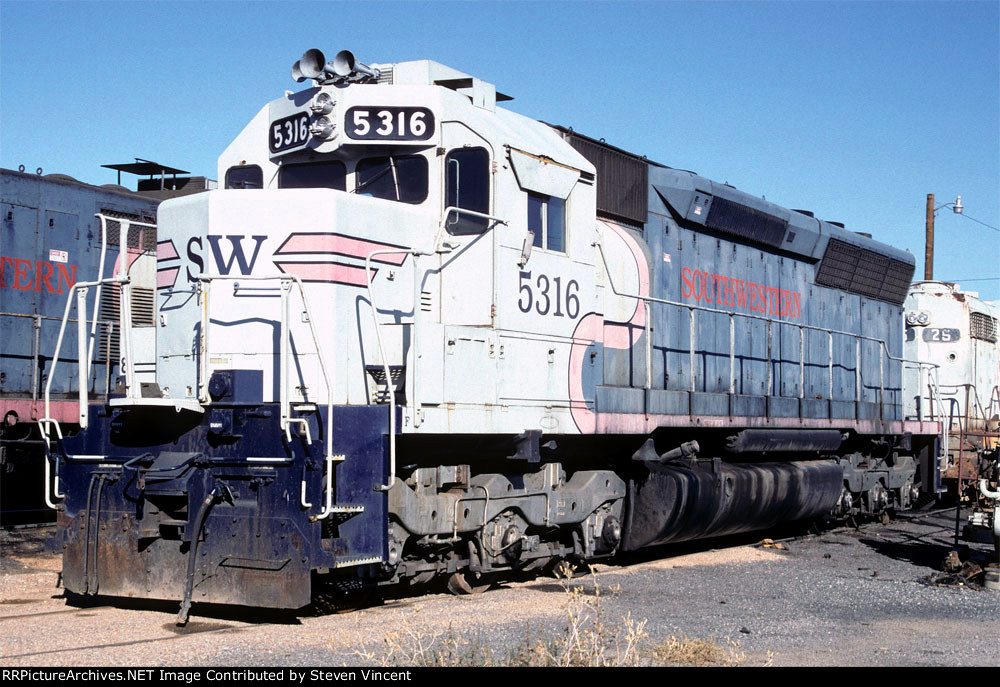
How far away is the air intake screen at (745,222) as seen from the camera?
39.5ft

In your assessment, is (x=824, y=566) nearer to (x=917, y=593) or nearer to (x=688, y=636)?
(x=917, y=593)

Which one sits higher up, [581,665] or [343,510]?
[343,510]

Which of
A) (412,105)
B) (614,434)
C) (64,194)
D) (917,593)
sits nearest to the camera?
(412,105)

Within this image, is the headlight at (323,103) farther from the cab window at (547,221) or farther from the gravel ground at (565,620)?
the gravel ground at (565,620)

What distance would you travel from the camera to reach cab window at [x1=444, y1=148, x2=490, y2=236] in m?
8.07

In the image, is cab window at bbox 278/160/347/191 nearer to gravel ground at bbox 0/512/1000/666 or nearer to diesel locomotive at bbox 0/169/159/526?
gravel ground at bbox 0/512/1000/666

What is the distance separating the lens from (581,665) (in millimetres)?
5246

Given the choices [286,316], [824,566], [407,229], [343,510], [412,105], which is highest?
[412,105]

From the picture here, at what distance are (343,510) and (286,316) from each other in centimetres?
124

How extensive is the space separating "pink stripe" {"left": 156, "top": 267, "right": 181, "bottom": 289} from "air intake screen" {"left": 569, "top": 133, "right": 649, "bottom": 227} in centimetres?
375

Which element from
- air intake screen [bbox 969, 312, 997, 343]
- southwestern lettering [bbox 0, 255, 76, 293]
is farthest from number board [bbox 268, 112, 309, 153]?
air intake screen [bbox 969, 312, 997, 343]

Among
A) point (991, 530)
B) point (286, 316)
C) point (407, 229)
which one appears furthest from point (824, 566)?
point (286, 316)

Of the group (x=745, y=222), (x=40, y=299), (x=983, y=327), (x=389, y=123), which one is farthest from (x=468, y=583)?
(x=983, y=327)

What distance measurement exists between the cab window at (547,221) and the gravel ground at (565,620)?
2697mm
